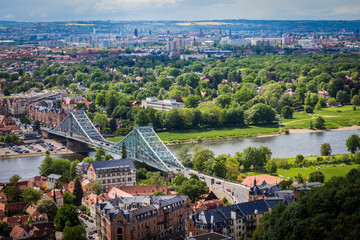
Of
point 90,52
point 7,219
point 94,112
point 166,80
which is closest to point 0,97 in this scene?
point 94,112

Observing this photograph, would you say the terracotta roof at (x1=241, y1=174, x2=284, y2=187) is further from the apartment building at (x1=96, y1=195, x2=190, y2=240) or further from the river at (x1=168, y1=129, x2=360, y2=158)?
the river at (x1=168, y1=129, x2=360, y2=158)

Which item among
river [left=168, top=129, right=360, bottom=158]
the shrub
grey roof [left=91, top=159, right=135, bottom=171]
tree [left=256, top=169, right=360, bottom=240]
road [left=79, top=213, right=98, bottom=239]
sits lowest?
river [left=168, top=129, right=360, bottom=158]

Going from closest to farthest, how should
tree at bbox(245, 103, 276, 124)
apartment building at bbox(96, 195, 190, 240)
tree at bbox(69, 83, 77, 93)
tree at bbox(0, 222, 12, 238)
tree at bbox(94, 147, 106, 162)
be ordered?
apartment building at bbox(96, 195, 190, 240) < tree at bbox(0, 222, 12, 238) < tree at bbox(94, 147, 106, 162) < tree at bbox(245, 103, 276, 124) < tree at bbox(69, 83, 77, 93)

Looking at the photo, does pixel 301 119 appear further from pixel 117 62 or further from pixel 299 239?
pixel 117 62

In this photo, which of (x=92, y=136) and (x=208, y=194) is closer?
(x=208, y=194)

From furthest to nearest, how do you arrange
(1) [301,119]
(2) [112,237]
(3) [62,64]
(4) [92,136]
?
(3) [62,64]
(1) [301,119]
(4) [92,136]
(2) [112,237]

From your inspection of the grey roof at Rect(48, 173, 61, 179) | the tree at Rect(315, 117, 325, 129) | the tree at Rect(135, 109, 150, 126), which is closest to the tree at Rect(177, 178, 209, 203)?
the grey roof at Rect(48, 173, 61, 179)
